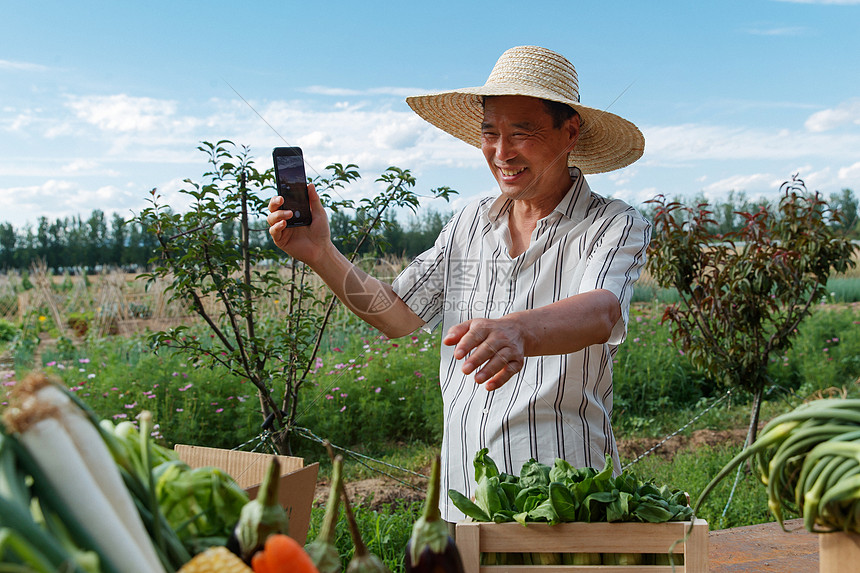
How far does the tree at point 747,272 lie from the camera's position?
177 inches

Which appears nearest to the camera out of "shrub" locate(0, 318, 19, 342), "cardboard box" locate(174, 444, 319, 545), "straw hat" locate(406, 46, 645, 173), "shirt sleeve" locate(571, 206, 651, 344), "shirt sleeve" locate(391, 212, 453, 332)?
"cardboard box" locate(174, 444, 319, 545)

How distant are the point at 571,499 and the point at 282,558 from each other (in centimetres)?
78

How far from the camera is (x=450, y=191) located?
11.7ft

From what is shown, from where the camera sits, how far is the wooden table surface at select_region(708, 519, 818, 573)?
7.29ft

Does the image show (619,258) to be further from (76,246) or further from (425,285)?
(76,246)

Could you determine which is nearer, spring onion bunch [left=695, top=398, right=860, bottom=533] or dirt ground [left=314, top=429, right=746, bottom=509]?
spring onion bunch [left=695, top=398, right=860, bottom=533]

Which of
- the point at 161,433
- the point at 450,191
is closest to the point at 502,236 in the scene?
the point at 450,191

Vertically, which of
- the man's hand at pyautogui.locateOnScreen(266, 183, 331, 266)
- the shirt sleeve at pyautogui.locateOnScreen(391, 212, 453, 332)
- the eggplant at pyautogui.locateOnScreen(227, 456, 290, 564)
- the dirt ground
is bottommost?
the dirt ground

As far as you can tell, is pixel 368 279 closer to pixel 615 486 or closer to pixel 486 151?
pixel 486 151

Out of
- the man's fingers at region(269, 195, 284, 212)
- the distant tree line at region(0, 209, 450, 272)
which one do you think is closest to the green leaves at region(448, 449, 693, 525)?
the man's fingers at region(269, 195, 284, 212)

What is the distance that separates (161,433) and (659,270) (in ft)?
12.8

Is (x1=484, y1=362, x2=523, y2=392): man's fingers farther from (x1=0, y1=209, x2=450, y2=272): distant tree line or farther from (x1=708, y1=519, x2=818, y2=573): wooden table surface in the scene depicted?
(x1=0, y1=209, x2=450, y2=272): distant tree line

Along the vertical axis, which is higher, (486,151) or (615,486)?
(486,151)

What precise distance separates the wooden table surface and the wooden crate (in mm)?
1051
